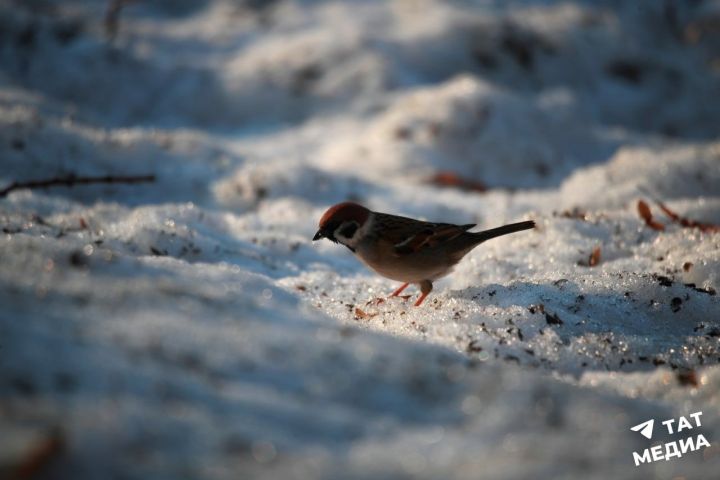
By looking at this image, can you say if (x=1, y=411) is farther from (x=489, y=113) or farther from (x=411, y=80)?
(x=411, y=80)

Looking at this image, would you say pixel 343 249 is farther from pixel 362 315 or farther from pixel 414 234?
pixel 362 315

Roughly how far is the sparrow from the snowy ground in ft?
0.94

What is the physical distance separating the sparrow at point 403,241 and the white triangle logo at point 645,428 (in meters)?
1.85

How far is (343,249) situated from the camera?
18.5 ft

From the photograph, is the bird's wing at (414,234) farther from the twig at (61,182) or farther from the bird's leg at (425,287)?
the twig at (61,182)

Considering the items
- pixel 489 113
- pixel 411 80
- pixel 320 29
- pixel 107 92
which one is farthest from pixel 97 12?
pixel 489 113

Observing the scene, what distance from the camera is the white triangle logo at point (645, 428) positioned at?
215 centimetres

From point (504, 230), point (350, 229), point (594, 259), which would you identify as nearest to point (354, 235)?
point (350, 229)

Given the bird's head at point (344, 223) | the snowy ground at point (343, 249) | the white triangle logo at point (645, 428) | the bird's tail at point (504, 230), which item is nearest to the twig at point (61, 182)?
the snowy ground at point (343, 249)

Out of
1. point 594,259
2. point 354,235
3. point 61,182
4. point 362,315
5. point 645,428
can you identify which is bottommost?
point 645,428

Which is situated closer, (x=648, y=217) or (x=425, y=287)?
(x=425, y=287)

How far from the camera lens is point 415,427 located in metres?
2.02

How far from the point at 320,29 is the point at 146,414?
10069 mm

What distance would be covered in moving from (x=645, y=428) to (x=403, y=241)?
6.92 ft
